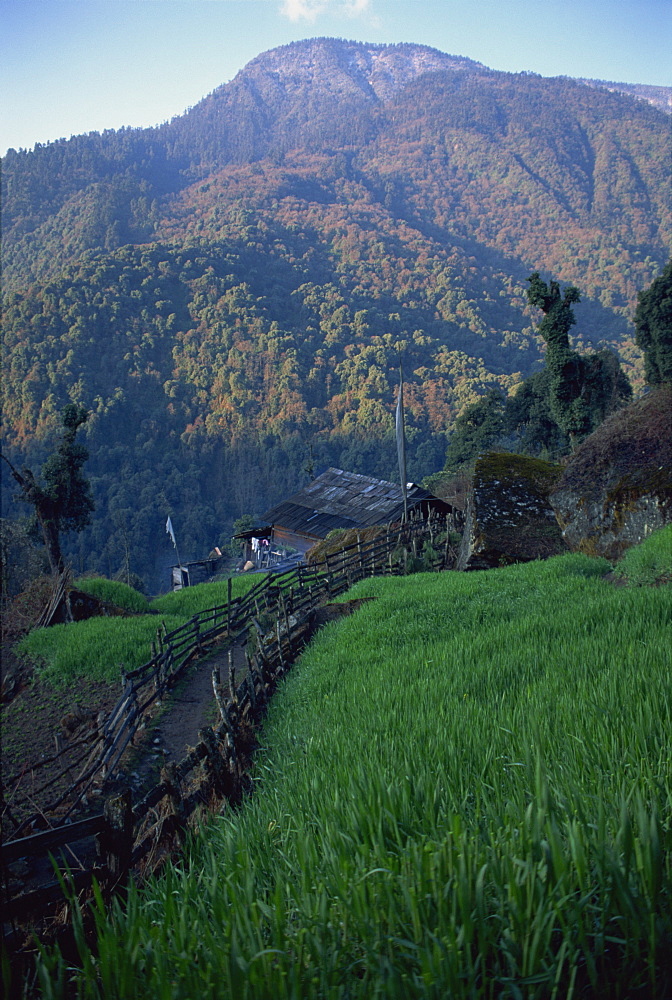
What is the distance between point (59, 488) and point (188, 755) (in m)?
17.3

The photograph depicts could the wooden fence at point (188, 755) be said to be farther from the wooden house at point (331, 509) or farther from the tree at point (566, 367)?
the wooden house at point (331, 509)

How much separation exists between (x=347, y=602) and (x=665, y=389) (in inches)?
323

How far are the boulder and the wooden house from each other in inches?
534

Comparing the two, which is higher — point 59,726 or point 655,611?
point 655,611

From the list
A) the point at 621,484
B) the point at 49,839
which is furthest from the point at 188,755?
the point at 621,484

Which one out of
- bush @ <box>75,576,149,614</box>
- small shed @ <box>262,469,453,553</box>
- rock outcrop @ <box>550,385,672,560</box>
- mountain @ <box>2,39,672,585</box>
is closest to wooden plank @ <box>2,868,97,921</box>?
rock outcrop @ <box>550,385,672,560</box>

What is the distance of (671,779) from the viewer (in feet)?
7.33

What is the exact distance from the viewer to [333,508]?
106 ft

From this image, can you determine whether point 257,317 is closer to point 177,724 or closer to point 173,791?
point 177,724

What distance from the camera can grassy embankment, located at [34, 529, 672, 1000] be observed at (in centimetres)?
160

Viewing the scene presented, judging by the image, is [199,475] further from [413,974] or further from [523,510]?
[413,974]

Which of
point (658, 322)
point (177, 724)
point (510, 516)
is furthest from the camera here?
point (658, 322)

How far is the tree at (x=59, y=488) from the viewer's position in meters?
20.0

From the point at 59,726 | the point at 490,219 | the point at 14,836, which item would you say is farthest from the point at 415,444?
the point at 490,219
